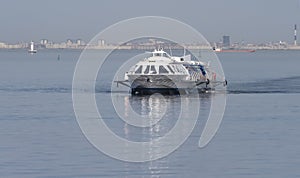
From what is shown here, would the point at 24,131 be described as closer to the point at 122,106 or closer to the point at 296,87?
the point at 122,106

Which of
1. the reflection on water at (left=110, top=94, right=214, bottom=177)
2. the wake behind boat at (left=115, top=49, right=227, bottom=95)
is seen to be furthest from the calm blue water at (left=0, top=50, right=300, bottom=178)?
the wake behind boat at (left=115, top=49, right=227, bottom=95)

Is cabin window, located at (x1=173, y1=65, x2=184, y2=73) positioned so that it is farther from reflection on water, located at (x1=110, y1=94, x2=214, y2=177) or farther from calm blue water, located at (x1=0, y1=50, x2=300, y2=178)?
calm blue water, located at (x1=0, y1=50, x2=300, y2=178)

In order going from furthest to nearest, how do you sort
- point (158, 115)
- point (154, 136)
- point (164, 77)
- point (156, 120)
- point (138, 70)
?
point (138, 70)
point (164, 77)
point (158, 115)
point (156, 120)
point (154, 136)

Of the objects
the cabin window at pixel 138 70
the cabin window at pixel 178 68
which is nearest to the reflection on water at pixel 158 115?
the cabin window at pixel 138 70

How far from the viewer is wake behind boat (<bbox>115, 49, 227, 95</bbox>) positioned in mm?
64125

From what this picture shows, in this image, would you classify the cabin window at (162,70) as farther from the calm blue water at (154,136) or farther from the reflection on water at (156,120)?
the calm blue water at (154,136)

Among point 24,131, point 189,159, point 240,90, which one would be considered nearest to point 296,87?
point 240,90

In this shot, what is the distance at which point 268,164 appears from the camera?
2908 cm

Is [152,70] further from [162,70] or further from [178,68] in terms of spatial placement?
[178,68]

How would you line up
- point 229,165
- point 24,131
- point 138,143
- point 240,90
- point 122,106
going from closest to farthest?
1. point 229,165
2. point 138,143
3. point 24,131
4. point 122,106
5. point 240,90

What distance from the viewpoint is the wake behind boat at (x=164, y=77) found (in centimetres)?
6412

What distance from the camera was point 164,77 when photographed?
212 ft

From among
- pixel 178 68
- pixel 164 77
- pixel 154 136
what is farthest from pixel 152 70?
pixel 154 136

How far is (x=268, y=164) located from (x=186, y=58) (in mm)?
47655
